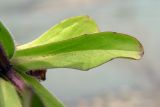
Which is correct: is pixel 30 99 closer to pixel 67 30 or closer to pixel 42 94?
pixel 42 94

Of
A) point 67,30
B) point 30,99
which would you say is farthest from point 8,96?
point 67,30

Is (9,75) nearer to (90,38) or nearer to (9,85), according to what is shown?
(9,85)

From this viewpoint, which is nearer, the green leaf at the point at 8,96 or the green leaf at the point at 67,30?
the green leaf at the point at 8,96

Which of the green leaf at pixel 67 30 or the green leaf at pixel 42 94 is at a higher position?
the green leaf at pixel 67 30

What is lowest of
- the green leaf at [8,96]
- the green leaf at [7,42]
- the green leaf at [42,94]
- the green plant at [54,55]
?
the green leaf at [42,94]

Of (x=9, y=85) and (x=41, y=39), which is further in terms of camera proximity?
(x=41, y=39)

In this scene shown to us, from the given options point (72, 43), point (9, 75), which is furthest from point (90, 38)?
point (9, 75)
